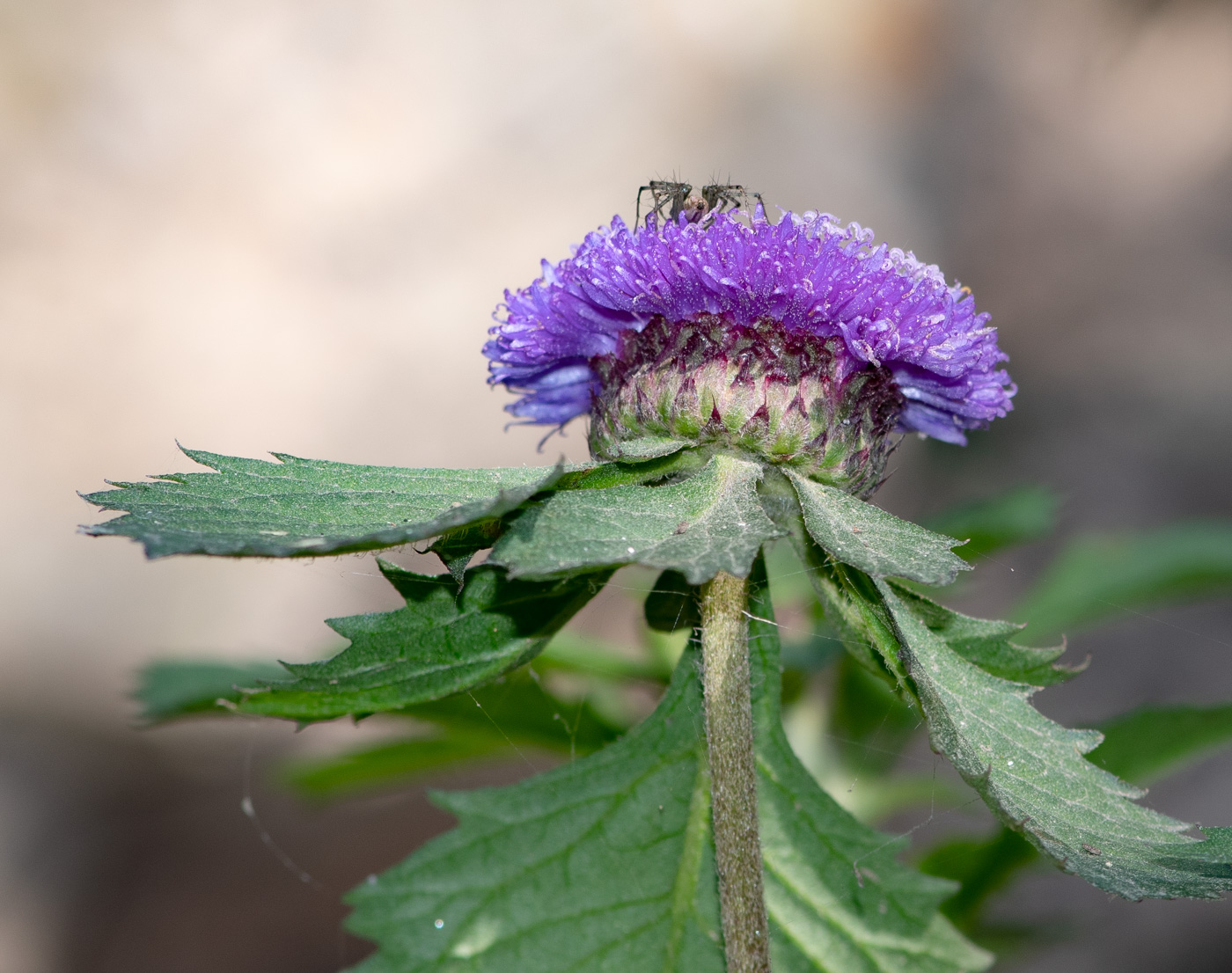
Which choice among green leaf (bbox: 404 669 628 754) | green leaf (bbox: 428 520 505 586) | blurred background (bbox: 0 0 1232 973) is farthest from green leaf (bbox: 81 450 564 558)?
blurred background (bbox: 0 0 1232 973)

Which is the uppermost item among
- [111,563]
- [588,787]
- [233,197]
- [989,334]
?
[233,197]

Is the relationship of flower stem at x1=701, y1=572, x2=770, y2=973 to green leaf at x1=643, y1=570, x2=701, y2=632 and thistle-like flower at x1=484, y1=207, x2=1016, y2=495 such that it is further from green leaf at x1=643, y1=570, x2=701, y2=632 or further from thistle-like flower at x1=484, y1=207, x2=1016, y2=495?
thistle-like flower at x1=484, y1=207, x2=1016, y2=495

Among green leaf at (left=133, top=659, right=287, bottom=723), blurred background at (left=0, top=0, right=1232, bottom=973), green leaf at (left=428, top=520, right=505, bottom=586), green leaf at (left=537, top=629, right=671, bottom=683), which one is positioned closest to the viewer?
green leaf at (left=428, top=520, right=505, bottom=586)

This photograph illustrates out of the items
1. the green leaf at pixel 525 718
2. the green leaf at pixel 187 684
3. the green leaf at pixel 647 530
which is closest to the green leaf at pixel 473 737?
the green leaf at pixel 525 718

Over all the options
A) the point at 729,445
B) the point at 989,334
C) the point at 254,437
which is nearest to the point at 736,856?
the point at 729,445

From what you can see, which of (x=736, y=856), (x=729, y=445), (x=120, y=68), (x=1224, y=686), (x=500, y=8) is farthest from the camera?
(x=500, y=8)

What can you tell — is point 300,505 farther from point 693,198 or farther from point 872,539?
point 693,198

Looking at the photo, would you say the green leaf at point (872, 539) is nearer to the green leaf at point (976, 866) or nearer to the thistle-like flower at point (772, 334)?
the thistle-like flower at point (772, 334)

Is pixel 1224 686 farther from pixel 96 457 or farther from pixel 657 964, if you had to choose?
pixel 96 457
